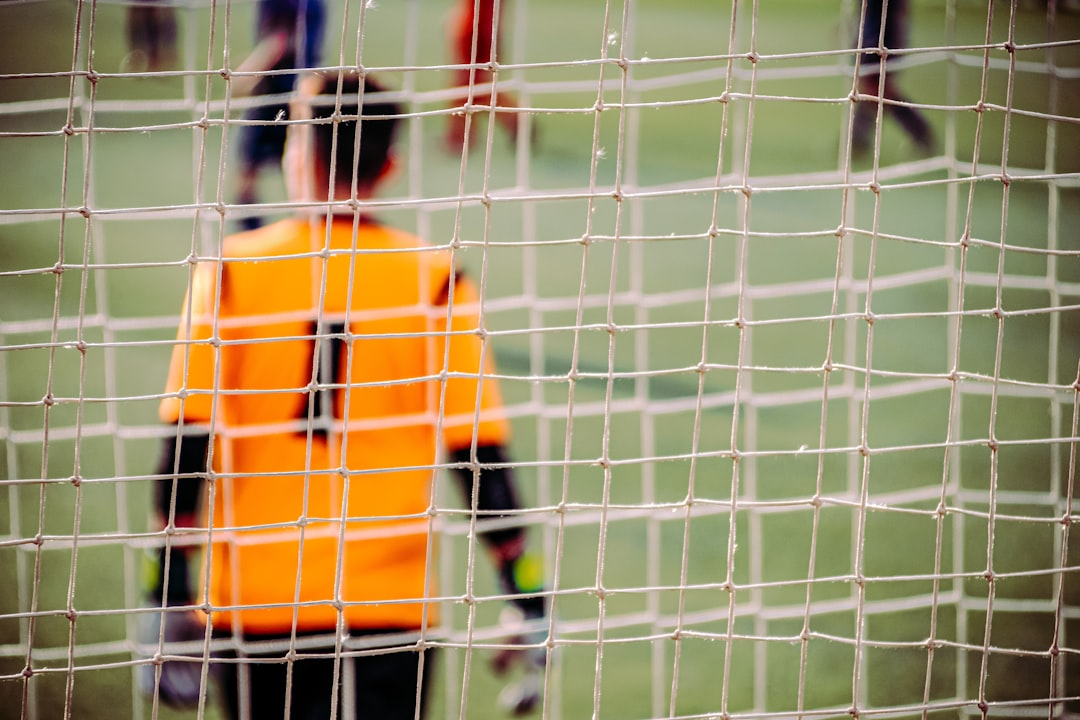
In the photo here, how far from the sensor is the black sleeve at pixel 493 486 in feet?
3.45

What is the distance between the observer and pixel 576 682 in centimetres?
168

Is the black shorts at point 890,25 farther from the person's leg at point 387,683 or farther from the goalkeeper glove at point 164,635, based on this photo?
the goalkeeper glove at point 164,635

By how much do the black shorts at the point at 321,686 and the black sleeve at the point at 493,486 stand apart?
17 cm

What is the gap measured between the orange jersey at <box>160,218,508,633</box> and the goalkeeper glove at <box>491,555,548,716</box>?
0.12 m

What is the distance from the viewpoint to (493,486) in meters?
→ 1.06

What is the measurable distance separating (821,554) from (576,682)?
60 cm

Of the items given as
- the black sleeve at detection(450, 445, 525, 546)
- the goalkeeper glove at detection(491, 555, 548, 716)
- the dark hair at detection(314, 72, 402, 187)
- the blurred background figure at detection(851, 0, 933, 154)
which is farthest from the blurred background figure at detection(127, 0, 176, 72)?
the blurred background figure at detection(851, 0, 933, 154)

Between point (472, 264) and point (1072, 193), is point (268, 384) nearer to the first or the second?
point (472, 264)

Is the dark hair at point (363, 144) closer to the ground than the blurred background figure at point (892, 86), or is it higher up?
closer to the ground

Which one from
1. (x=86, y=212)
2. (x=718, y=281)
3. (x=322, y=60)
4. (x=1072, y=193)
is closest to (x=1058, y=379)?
(x=1072, y=193)

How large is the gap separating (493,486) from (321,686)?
0.33 meters

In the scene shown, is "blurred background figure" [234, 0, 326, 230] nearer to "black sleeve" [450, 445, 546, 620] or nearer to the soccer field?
the soccer field

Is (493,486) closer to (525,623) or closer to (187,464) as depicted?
(525,623)

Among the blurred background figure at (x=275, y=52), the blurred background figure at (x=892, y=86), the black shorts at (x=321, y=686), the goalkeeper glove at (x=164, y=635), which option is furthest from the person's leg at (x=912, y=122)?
the goalkeeper glove at (x=164, y=635)
